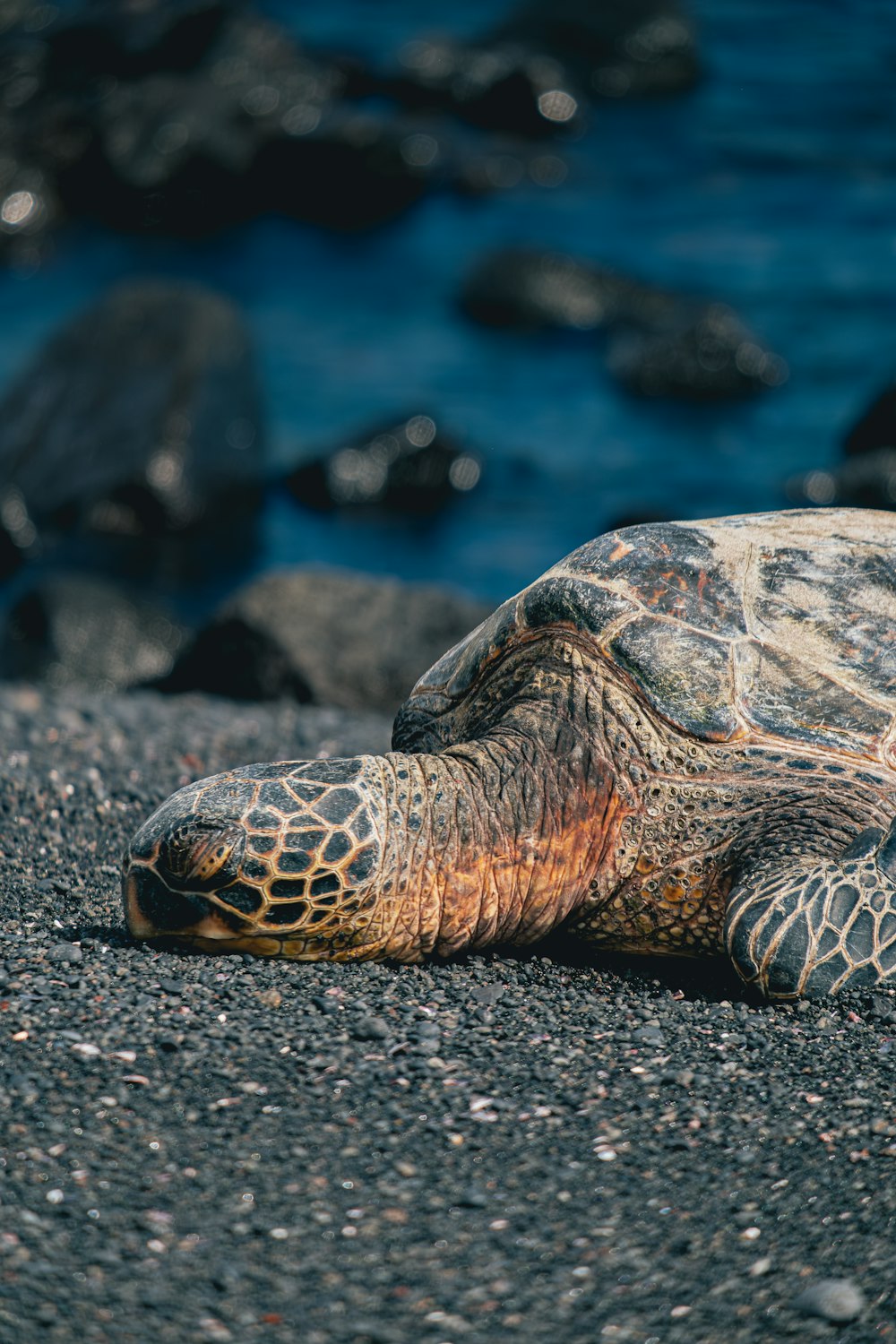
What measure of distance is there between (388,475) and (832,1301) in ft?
37.2

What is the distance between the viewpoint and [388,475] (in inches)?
531

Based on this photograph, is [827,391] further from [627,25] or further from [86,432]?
[627,25]

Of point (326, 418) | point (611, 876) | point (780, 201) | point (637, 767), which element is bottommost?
point (326, 418)

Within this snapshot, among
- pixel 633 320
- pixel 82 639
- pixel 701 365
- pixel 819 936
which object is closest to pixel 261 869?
pixel 819 936

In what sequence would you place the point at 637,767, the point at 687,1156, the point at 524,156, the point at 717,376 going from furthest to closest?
1. the point at 524,156
2. the point at 717,376
3. the point at 637,767
4. the point at 687,1156

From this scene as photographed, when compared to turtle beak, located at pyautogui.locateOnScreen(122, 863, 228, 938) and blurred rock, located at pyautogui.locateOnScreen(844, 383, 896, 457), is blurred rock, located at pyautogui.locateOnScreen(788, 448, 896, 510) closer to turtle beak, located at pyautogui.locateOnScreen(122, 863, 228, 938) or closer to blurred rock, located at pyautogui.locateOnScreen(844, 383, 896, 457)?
blurred rock, located at pyautogui.locateOnScreen(844, 383, 896, 457)

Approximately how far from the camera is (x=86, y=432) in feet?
41.9

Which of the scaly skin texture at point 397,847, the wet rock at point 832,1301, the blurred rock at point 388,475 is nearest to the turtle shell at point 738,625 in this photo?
the scaly skin texture at point 397,847

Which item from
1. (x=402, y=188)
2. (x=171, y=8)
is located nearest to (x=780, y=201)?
(x=402, y=188)

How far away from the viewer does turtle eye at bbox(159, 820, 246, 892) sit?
3.73 m

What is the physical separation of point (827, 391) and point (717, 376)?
120cm

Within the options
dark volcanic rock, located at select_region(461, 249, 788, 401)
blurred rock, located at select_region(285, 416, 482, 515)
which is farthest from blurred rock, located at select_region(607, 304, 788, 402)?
blurred rock, located at select_region(285, 416, 482, 515)

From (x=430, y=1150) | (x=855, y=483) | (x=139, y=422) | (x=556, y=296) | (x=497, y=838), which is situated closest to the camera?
(x=430, y=1150)

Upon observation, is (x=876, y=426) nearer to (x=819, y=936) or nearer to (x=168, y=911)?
(x=819, y=936)
